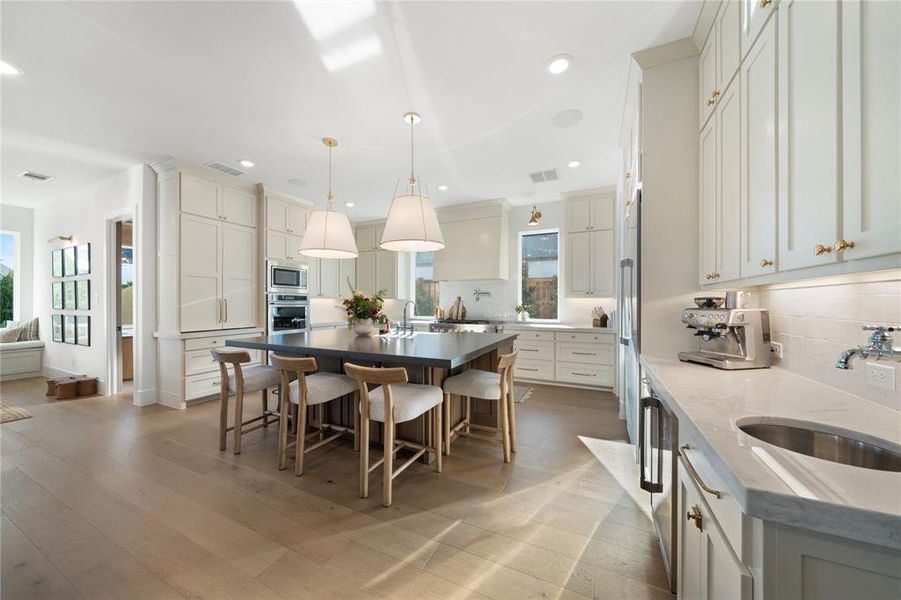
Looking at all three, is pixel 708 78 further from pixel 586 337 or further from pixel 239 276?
pixel 239 276

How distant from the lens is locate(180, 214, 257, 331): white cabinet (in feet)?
12.8

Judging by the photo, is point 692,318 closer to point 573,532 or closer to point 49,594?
point 573,532

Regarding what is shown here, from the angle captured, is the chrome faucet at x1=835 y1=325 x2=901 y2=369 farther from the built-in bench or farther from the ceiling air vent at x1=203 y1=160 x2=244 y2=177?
the built-in bench

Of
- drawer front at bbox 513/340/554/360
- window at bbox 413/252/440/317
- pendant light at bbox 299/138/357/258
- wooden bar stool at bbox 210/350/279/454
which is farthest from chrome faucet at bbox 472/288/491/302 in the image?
wooden bar stool at bbox 210/350/279/454

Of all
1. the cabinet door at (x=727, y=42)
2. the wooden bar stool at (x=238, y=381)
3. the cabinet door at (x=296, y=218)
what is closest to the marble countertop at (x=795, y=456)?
the cabinet door at (x=727, y=42)

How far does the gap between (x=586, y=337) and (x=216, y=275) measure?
16.0 feet

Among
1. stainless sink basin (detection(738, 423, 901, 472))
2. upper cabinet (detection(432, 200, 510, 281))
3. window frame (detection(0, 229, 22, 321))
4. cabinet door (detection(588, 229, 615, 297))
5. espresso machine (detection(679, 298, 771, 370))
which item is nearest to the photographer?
stainless sink basin (detection(738, 423, 901, 472))

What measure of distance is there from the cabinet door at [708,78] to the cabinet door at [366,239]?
5.48 meters

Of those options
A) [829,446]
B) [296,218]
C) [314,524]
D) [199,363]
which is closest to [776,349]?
[829,446]

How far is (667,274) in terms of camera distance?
82.4 inches

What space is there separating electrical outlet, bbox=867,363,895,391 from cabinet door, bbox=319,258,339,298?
596 centimetres

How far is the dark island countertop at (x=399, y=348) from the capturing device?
2051mm

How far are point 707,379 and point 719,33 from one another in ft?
5.84

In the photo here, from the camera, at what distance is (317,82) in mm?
2389
